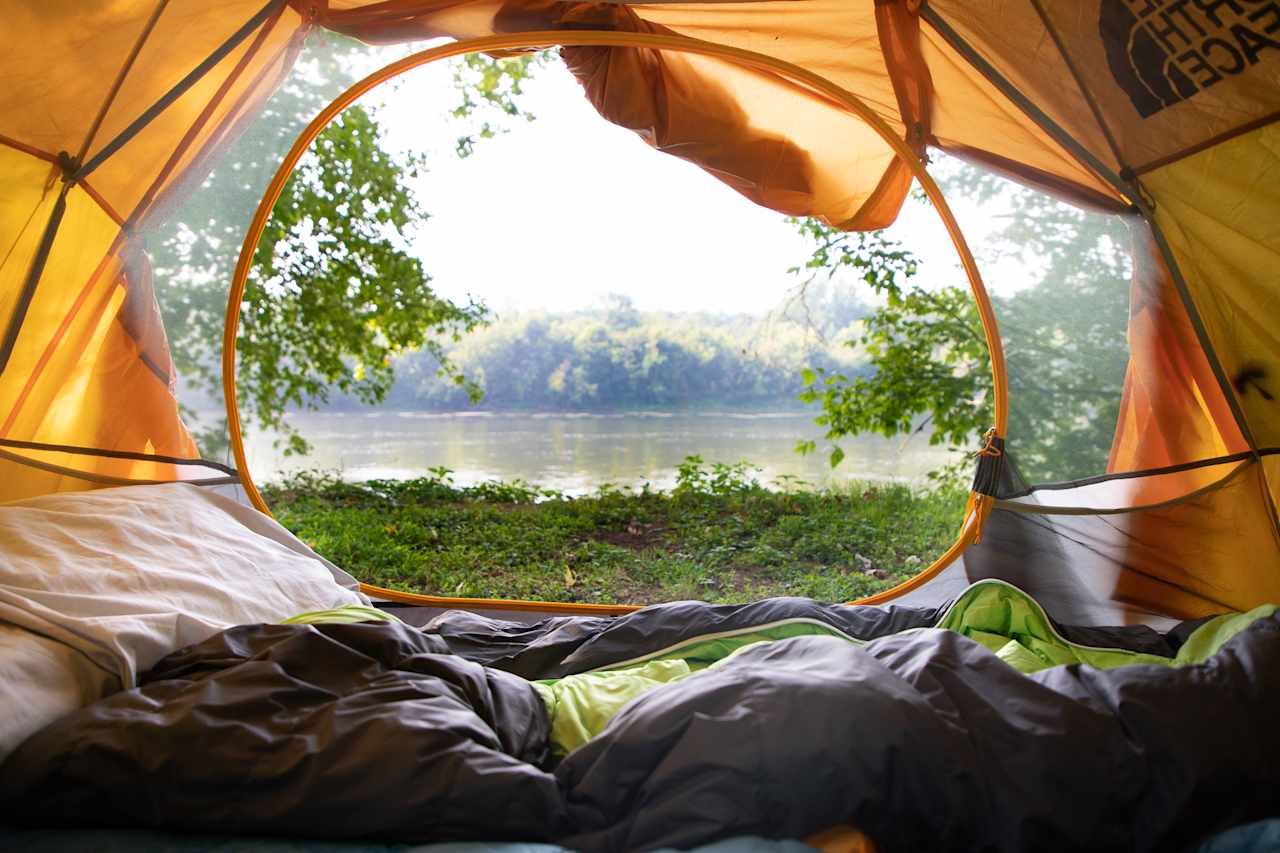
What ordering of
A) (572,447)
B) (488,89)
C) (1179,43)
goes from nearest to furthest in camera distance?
(1179,43)
(488,89)
(572,447)

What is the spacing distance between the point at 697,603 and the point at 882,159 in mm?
1418

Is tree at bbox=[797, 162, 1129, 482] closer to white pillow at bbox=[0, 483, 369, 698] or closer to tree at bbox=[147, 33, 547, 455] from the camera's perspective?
white pillow at bbox=[0, 483, 369, 698]

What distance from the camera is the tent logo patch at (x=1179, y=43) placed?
1.59 metres

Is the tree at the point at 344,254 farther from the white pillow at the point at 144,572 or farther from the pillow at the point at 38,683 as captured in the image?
the pillow at the point at 38,683

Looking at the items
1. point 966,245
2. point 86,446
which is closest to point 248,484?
point 86,446

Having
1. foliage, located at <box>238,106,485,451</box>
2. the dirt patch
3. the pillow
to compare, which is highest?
foliage, located at <box>238,106,485,451</box>

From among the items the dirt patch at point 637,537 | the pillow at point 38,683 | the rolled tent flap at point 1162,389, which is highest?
the rolled tent flap at point 1162,389

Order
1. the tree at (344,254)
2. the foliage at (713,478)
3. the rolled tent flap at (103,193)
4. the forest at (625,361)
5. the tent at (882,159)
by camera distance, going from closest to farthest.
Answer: the tent at (882,159)
the rolled tent flap at (103,193)
the tree at (344,254)
the foliage at (713,478)
the forest at (625,361)

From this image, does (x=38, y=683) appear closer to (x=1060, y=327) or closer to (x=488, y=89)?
(x=1060, y=327)

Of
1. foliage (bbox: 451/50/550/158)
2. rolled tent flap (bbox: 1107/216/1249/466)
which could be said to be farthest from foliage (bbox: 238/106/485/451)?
rolled tent flap (bbox: 1107/216/1249/466)

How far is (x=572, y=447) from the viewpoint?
496 centimetres

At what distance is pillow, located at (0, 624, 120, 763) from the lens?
113 centimetres

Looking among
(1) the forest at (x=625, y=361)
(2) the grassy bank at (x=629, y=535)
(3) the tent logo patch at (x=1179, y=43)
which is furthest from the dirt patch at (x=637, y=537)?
(3) the tent logo patch at (x=1179, y=43)

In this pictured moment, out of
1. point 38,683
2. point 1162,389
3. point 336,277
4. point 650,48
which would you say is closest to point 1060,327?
point 1162,389
